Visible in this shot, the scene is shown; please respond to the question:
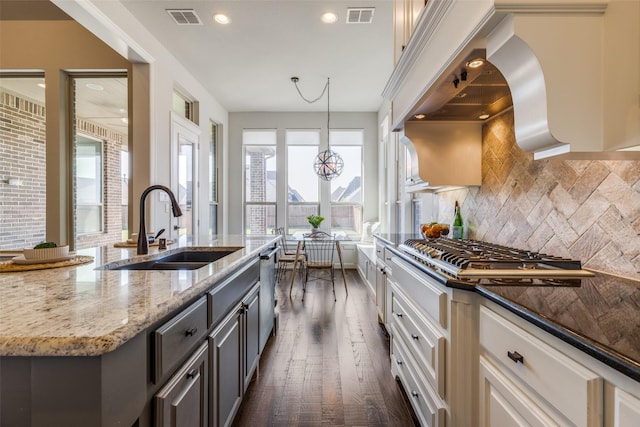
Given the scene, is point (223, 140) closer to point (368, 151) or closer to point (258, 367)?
point (368, 151)

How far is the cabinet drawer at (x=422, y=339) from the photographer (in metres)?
1.34

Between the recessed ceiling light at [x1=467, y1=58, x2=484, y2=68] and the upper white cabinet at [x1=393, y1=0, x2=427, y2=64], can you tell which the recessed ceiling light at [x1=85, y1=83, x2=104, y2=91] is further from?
the recessed ceiling light at [x1=467, y1=58, x2=484, y2=68]

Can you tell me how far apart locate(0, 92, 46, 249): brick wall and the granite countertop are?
12.0 feet

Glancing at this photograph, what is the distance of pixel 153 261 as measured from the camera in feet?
5.94

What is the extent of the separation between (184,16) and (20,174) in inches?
118

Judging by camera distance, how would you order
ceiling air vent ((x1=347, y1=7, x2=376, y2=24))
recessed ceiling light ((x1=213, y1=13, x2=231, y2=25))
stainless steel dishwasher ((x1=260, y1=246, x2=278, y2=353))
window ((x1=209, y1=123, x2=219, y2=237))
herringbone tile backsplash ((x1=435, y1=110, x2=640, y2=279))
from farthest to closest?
window ((x1=209, y1=123, x2=219, y2=237)), recessed ceiling light ((x1=213, y1=13, x2=231, y2=25)), ceiling air vent ((x1=347, y1=7, x2=376, y2=24)), stainless steel dishwasher ((x1=260, y1=246, x2=278, y2=353)), herringbone tile backsplash ((x1=435, y1=110, x2=640, y2=279))

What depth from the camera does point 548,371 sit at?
31.9 inches

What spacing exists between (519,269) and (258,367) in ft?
6.37

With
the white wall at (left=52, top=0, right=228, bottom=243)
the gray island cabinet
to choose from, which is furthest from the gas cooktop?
the white wall at (left=52, top=0, right=228, bottom=243)

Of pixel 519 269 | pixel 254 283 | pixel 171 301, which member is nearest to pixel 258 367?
pixel 254 283

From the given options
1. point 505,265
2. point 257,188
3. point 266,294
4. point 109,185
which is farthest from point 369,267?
point 109,185

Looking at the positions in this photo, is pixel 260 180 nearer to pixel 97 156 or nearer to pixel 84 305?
pixel 97 156

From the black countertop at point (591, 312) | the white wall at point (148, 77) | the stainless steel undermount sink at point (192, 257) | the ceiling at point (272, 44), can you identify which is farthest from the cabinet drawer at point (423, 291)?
the ceiling at point (272, 44)

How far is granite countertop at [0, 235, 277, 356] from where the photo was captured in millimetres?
622
